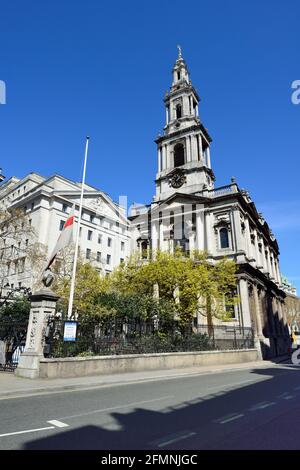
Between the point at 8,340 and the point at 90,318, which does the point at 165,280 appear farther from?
the point at 8,340

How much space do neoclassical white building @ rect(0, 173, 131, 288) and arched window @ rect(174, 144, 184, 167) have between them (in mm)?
16751

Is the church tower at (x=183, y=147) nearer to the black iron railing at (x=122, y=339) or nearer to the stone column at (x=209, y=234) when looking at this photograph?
the stone column at (x=209, y=234)

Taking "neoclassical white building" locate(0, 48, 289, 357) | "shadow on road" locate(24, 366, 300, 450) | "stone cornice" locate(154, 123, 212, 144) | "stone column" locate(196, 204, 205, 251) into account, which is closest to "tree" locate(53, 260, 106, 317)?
"neoclassical white building" locate(0, 48, 289, 357)

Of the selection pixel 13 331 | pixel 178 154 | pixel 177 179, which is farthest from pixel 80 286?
pixel 178 154

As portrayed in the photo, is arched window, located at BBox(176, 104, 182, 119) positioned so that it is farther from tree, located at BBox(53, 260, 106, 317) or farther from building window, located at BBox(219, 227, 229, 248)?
tree, located at BBox(53, 260, 106, 317)

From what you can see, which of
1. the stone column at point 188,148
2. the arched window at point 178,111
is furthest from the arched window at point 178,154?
the arched window at point 178,111

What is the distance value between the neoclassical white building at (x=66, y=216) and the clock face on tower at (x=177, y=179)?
52.7 feet

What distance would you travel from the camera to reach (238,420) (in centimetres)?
681

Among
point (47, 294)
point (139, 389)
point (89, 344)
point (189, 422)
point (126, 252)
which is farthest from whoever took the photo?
point (126, 252)

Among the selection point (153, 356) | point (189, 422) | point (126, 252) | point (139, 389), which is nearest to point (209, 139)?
point (126, 252)

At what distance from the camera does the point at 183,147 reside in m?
51.9

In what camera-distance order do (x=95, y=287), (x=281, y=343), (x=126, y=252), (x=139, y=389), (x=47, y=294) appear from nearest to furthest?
1. (x=139, y=389)
2. (x=47, y=294)
3. (x=95, y=287)
4. (x=281, y=343)
5. (x=126, y=252)

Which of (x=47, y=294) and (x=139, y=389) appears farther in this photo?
(x=47, y=294)
